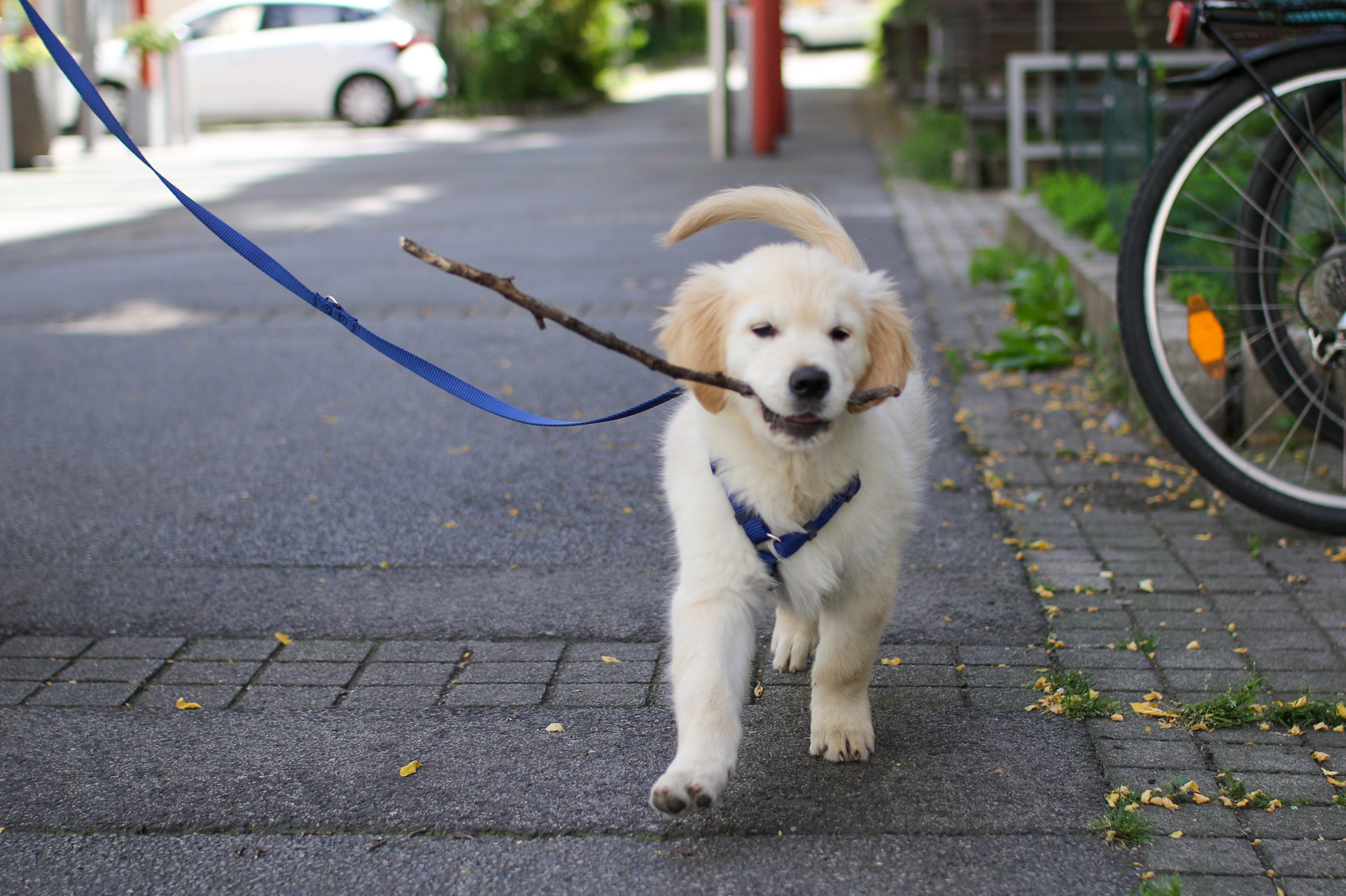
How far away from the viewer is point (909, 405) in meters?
3.23

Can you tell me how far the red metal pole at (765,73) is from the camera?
14.7 m

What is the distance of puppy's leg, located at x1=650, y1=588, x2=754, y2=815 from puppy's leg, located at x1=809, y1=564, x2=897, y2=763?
0.63ft

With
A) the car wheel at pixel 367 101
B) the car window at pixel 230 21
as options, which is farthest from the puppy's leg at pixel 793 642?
the car window at pixel 230 21

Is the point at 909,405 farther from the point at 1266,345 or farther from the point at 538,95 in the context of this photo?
the point at 538,95

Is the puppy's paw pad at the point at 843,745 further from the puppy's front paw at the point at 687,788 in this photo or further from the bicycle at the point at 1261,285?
the bicycle at the point at 1261,285

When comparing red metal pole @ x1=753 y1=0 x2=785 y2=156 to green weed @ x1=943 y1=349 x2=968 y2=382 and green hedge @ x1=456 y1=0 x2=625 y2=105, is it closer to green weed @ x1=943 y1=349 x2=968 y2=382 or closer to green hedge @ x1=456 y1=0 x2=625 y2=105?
green hedge @ x1=456 y1=0 x2=625 y2=105

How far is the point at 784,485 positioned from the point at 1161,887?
3.38 feet

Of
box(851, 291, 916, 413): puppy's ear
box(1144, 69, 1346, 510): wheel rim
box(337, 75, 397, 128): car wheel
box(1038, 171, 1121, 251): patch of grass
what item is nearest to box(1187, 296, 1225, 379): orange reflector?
box(1144, 69, 1346, 510): wheel rim

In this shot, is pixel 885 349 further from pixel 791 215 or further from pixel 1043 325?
pixel 1043 325

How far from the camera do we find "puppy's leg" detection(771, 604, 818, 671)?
10.5ft

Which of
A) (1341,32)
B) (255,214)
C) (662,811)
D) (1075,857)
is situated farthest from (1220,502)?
(255,214)

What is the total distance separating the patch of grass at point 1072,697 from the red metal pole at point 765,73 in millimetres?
12451

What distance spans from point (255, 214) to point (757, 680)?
30.8 feet

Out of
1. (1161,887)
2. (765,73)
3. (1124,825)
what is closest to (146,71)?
(765,73)
